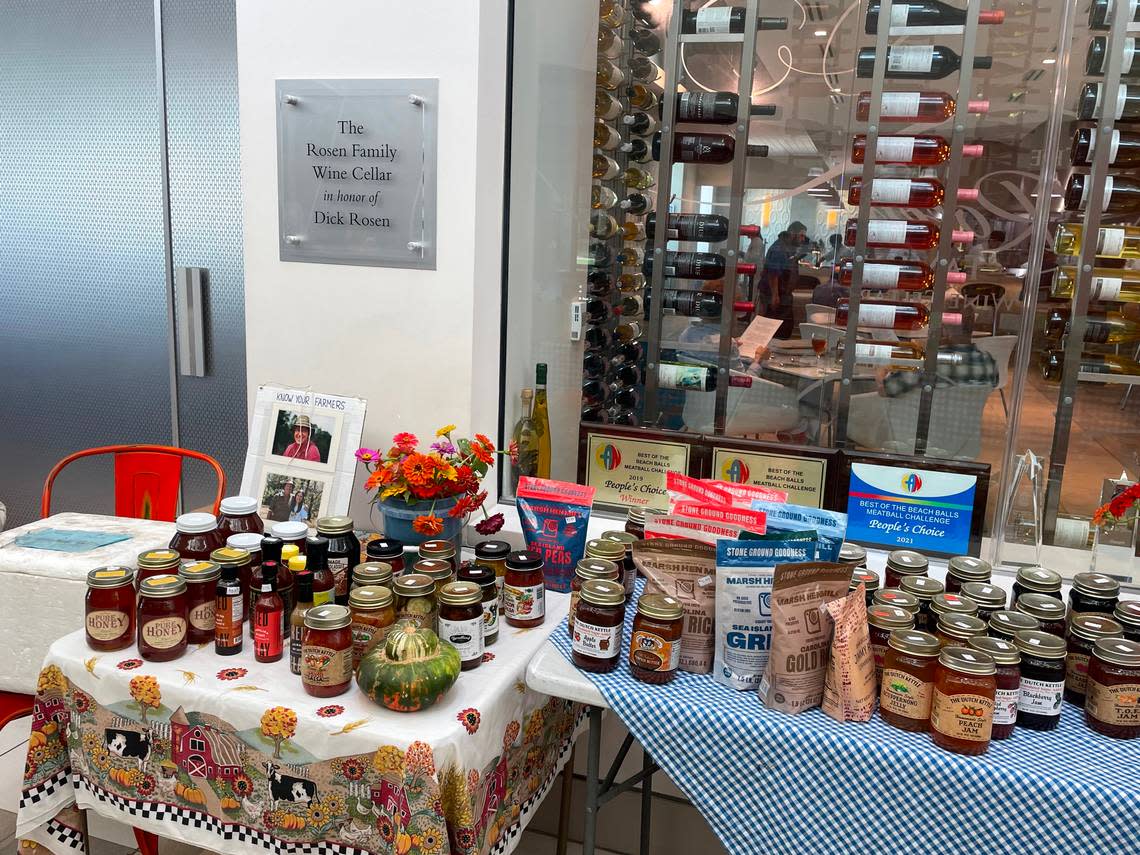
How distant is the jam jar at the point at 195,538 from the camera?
6.14 ft

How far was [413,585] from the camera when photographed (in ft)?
5.56

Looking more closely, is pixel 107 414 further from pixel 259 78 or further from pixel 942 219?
pixel 942 219

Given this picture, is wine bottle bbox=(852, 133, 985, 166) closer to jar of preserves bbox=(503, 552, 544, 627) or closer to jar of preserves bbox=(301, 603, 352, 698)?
jar of preserves bbox=(503, 552, 544, 627)

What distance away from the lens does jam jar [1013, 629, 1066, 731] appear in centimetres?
145

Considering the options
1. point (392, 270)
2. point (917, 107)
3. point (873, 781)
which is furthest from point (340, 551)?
point (917, 107)

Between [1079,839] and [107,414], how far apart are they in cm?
352

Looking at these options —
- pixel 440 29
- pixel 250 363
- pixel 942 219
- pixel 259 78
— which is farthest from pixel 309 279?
pixel 942 219

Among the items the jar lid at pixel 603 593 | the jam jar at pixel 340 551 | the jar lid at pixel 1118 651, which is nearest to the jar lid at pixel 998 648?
the jar lid at pixel 1118 651

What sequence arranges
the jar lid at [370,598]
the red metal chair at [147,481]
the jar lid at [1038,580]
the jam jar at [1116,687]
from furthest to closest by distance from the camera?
the red metal chair at [147,481], the jar lid at [1038,580], the jar lid at [370,598], the jam jar at [1116,687]

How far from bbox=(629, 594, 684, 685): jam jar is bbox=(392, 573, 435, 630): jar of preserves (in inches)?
16.2

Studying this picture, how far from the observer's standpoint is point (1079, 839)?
132 cm

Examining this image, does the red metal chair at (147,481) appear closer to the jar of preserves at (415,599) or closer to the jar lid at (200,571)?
the jar lid at (200,571)

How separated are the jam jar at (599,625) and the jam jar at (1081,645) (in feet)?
2.61

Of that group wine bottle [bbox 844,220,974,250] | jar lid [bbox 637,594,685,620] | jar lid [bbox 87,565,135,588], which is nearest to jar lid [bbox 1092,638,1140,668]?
jar lid [bbox 637,594,685,620]
